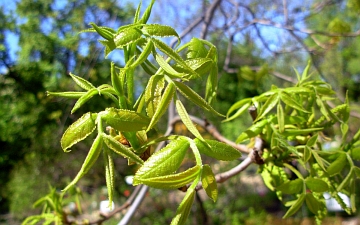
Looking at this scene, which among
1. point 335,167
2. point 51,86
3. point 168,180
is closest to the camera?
point 168,180

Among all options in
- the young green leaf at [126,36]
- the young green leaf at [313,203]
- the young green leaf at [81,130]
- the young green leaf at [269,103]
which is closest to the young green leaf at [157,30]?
the young green leaf at [126,36]

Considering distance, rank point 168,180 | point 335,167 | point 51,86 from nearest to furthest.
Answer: point 168,180 → point 335,167 → point 51,86

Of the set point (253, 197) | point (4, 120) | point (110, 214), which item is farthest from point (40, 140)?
point (253, 197)

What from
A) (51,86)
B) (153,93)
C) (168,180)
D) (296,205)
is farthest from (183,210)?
(51,86)

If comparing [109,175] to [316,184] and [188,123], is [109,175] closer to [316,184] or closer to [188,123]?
[188,123]

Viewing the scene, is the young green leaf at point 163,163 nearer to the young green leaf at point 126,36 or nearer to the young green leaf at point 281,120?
the young green leaf at point 126,36

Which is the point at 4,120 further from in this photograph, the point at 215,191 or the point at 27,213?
the point at 215,191

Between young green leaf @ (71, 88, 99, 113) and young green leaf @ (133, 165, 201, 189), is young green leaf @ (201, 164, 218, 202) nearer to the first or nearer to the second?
young green leaf @ (133, 165, 201, 189)
